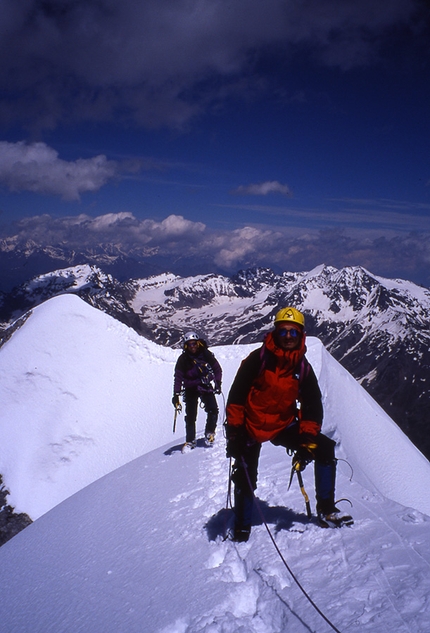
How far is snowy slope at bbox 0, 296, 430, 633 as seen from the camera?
3.87 metres

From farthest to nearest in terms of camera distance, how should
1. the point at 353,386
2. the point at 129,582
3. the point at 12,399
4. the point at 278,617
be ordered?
the point at 353,386
the point at 12,399
the point at 129,582
the point at 278,617

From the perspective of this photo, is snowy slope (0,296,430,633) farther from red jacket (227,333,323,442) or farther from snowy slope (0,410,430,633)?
red jacket (227,333,323,442)

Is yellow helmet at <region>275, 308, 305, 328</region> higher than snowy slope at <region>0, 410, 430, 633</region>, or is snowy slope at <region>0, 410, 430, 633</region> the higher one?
yellow helmet at <region>275, 308, 305, 328</region>

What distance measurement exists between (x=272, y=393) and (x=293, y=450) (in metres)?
1.04

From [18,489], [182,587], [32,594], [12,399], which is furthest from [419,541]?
[12,399]

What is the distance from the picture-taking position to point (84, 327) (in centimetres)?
1670

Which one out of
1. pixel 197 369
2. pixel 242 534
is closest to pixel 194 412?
pixel 197 369

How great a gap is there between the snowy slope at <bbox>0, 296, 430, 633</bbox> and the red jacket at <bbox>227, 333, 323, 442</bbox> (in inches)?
63.7

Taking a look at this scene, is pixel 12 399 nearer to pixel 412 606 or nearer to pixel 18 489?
pixel 18 489

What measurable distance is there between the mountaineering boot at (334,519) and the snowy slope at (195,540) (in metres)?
0.10

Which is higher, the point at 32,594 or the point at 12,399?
the point at 12,399

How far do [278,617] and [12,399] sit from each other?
1282 cm

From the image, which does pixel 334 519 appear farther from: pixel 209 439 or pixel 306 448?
pixel 209 439

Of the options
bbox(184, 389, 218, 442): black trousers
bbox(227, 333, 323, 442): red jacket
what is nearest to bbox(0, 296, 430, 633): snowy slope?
bbox(184, 389, 218, 442): black trousers
